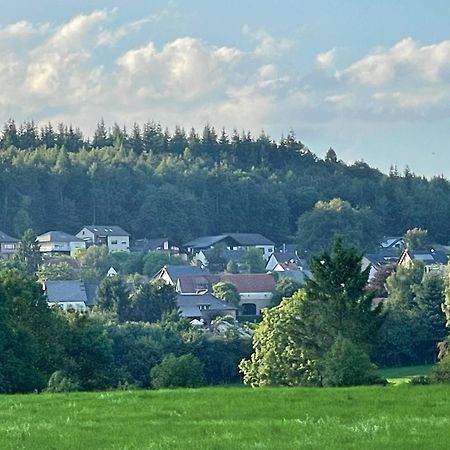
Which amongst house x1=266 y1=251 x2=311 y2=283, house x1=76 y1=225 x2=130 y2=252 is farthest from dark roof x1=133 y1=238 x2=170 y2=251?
house x1=266 y1=251 x2=311 y2=283

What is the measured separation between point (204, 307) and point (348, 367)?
79316 mm

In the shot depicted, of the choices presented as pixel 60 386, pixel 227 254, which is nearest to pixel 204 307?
pixel 227 254

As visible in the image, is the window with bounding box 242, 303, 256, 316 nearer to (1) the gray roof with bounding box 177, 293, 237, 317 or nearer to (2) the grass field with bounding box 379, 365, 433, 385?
(1) the gray roof with bounding box 177, 293, 237, 317

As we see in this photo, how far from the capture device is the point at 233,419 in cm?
1722

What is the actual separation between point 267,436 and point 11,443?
2.93 metres

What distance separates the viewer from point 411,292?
290 feet

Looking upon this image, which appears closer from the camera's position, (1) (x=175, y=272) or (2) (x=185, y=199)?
(1) (x=175, y=272)

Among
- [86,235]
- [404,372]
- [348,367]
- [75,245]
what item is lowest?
[404,372]

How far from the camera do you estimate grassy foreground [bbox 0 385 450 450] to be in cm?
1493

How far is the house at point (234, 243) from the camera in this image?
16538 cm

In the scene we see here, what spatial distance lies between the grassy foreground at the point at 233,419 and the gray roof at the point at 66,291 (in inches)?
3550

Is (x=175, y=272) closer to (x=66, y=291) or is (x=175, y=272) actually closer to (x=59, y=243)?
(x=66, y=291)

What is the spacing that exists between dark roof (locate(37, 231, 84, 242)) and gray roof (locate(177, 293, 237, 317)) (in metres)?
49.0

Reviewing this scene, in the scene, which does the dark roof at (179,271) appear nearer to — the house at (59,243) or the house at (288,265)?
the house at (288,265)
